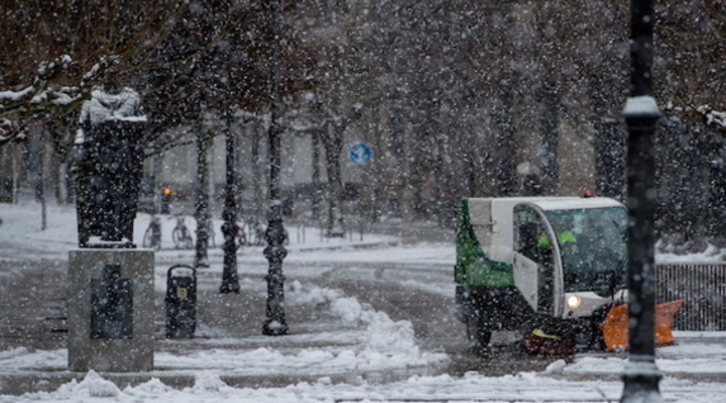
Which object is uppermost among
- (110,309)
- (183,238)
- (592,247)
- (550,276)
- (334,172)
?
(334,172)

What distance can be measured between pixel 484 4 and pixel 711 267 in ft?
53.0

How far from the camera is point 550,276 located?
14484mm

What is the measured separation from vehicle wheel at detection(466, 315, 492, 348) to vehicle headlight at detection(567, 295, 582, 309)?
1564mm

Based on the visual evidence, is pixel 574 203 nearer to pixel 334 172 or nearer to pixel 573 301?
pixel 573 301

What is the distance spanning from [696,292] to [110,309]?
917 centimetres

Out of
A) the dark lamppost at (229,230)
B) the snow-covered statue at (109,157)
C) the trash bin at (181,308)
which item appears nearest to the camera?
the snow-covered statue at (109,157)

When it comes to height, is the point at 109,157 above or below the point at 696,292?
above

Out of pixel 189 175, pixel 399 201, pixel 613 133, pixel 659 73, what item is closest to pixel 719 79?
pixel 659 73

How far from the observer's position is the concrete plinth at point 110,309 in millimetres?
12375

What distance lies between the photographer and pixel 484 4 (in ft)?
105

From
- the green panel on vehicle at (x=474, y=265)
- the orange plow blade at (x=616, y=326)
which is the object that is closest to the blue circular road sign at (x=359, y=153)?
the green panel on vehicle at (x=474, y=265)

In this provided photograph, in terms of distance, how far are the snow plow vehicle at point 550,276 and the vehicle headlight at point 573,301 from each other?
1cm

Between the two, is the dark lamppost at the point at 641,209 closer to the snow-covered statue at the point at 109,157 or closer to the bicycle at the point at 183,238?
the snow-covered statue at the point at 109,157

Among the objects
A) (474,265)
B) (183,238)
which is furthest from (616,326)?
(183,238)
